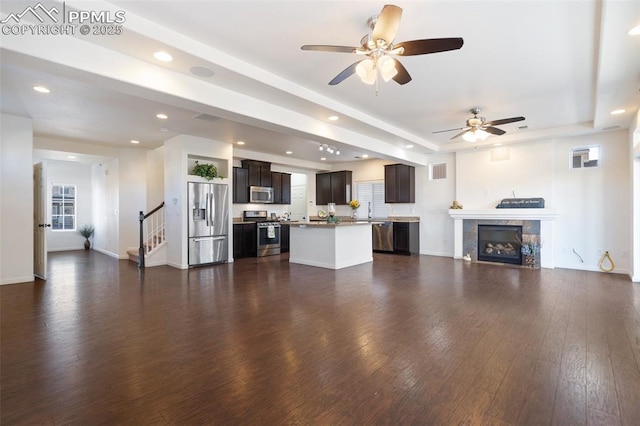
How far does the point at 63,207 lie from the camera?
9789 millimetres

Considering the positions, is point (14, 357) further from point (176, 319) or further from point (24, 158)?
point (24, 158)

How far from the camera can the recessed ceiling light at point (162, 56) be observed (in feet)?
9.98

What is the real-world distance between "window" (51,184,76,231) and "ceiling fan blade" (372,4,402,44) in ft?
37.1

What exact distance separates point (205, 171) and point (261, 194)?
2.18 metres

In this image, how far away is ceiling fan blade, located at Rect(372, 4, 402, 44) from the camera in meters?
2.19

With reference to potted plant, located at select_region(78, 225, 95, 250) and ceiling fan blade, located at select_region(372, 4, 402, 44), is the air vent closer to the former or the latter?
ceiling fan blade, located at select_region(372, 4, 402, 44)

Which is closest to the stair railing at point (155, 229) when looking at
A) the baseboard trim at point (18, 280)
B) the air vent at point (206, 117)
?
the baseboard trim at point (18, 280)

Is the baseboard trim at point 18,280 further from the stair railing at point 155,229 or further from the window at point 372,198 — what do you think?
the window at point 372,198

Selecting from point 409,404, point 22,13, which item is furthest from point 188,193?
point 409,404

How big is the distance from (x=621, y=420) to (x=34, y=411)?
353 centimetres

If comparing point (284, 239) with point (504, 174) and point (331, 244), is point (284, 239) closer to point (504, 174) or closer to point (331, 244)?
point (331, 244)

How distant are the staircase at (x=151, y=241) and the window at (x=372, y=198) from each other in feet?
19.1

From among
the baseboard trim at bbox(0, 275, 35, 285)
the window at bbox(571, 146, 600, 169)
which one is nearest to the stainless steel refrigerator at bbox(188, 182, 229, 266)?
the baseboard trim at bbox(0, 275, 35, 285)

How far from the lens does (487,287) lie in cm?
486
